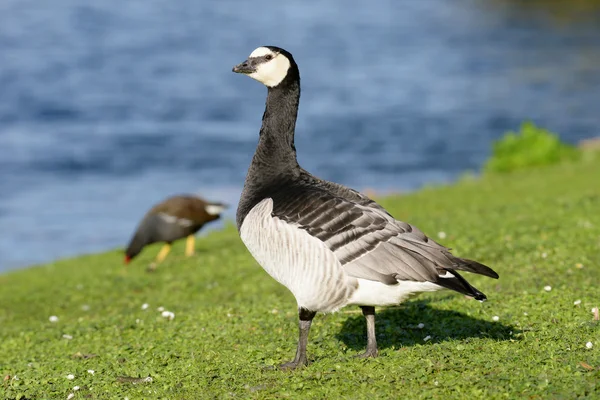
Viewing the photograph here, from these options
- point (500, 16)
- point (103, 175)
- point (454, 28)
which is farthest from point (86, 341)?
point (500, 16)

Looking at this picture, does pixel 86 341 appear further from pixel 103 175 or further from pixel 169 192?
pixel 103 175

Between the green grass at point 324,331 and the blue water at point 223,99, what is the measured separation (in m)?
9.43

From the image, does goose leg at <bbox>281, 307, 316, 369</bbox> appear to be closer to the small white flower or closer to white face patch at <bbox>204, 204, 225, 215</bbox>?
the small white flower

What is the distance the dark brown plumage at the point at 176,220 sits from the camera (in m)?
16.8

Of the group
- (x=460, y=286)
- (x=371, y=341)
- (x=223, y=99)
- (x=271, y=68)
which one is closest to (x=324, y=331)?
(x=371, y=341)

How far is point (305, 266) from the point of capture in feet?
25.4

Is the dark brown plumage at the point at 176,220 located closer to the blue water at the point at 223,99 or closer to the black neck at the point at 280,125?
the blue water at the point at 223,99

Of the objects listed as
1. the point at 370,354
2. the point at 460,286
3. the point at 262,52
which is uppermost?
the point at 262,52

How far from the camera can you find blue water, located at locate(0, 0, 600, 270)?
97.2 feet

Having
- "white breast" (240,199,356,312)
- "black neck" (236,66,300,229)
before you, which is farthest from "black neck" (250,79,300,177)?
"white breast" (240,199,356,312)

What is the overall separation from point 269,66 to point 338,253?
7.34ft

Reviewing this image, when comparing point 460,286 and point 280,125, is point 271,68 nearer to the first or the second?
point 280,125

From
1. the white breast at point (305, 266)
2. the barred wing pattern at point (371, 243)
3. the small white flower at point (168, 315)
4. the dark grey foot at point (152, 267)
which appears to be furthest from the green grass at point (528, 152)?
the white breast at point (305, 266)

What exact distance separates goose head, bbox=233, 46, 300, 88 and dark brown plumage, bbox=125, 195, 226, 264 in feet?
26.8
